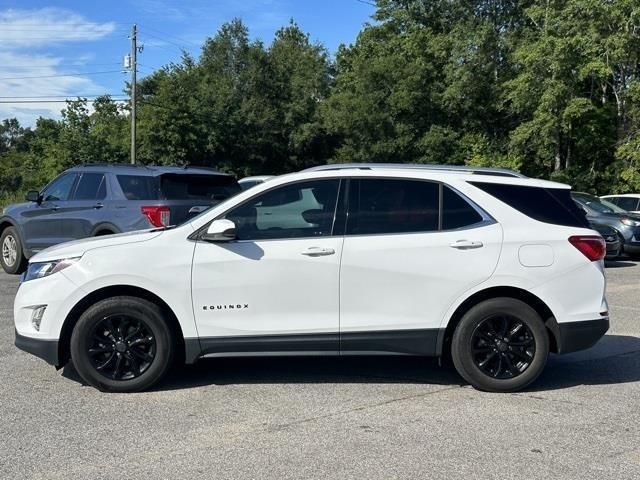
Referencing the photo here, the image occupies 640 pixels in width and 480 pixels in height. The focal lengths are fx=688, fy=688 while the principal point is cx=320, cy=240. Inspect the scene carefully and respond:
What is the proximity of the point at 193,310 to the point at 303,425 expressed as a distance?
1297 mm

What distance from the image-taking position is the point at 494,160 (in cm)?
3428

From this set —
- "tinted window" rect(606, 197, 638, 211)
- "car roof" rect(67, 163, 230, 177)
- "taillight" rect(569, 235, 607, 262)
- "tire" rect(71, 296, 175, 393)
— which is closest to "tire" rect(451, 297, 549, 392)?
"taillight" rect(569, 235, 607, 262)

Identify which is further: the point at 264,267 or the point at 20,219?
the point at 20,219

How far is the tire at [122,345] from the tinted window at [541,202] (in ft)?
9.33

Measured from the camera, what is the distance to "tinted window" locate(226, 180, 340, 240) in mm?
5492

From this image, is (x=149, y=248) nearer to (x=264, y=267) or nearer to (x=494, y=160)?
(x=264, y=267)

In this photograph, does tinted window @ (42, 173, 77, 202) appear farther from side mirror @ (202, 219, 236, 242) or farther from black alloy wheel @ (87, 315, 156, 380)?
side mirror @ (202, 219, 236, 242)

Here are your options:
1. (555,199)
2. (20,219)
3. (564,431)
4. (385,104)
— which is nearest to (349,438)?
(564,431)

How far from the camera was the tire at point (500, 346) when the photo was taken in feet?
18.0

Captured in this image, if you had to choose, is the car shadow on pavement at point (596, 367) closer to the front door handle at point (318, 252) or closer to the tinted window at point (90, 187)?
the front door handle at point (318, 252)

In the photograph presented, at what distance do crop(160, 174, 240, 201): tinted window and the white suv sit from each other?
4.26m

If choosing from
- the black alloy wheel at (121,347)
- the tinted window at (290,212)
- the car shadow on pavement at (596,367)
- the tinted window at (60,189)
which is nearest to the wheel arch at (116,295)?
the black alloy wheel at (121,347)

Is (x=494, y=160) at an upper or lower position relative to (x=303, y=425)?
upper

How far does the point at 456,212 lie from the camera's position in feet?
18.3
